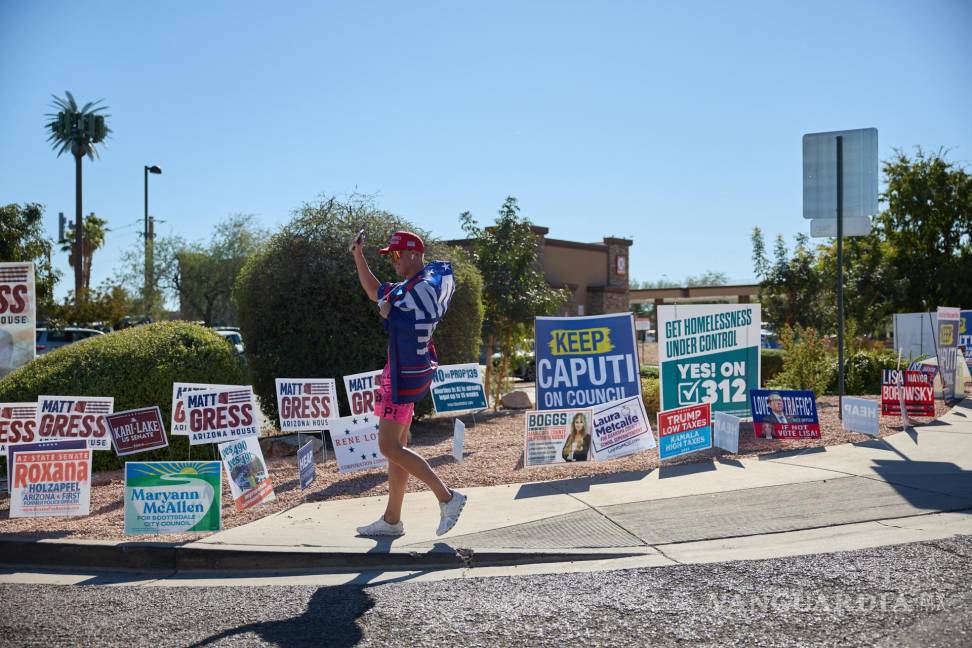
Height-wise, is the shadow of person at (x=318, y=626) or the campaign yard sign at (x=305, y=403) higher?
the campaign yard sign at (x=305, y=403)

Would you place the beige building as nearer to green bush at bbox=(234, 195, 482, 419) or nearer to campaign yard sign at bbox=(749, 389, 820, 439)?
green bush at bbox=(234, 195, 482, 419)

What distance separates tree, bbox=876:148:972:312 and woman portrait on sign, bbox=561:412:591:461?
69.7 feet

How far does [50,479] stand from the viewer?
6.34 m

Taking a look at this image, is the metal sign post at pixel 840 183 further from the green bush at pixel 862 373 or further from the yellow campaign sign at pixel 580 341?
the green bush at pixel 862 373

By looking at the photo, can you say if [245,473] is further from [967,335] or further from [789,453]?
[967,335]

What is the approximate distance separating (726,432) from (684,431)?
568mm

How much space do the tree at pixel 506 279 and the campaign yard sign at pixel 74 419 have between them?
25.2 feet

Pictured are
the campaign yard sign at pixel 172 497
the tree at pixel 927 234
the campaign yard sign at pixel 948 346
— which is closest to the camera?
the campaign yard sign at pixel 172 497

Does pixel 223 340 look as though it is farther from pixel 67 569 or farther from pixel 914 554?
pixel 914 554

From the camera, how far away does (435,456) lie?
28.6 feet

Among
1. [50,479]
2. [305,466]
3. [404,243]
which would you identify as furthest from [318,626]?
[50,479]

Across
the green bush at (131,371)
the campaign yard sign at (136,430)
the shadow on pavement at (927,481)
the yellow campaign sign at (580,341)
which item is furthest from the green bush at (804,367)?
the campaign yard sign at (136,430)

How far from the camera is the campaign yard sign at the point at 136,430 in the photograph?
739cm

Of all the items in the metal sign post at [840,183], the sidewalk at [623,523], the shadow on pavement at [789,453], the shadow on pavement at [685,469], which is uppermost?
the metal sign post at [840,183]
